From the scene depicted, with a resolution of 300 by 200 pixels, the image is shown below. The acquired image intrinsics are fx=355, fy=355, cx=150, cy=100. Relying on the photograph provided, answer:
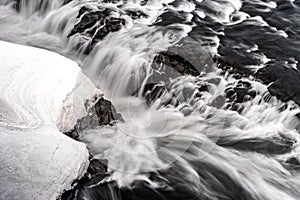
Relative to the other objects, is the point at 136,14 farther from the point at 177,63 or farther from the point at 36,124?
the point at 36,124

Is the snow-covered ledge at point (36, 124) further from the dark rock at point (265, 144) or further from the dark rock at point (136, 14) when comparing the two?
the dark rock at point (136, 14)

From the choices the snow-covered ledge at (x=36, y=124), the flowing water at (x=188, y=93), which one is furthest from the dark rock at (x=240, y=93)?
the snow-covered ledge at (x=36, y=124)

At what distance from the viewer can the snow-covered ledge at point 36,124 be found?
10.0 ft

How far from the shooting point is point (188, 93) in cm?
529

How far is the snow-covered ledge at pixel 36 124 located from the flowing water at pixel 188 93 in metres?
0.50

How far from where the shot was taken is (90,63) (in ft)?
20.3

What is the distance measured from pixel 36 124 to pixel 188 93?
247 centimetres

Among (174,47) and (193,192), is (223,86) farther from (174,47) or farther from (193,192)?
(193,192)

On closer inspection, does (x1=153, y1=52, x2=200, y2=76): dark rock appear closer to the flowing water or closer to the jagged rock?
the flowing water

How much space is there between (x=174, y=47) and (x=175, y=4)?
6.15 feet

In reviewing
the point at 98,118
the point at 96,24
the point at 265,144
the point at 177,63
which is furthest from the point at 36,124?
the point at 96,24

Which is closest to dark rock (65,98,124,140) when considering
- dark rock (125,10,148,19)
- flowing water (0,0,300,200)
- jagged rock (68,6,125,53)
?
flowing water (0,0,300,200)

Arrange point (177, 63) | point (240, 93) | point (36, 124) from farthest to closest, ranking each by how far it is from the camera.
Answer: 1. point (177, 63)
2. point (240, 93)
3. point (36, 124)

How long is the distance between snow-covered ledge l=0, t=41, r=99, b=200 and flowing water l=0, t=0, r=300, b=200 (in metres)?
0.50
